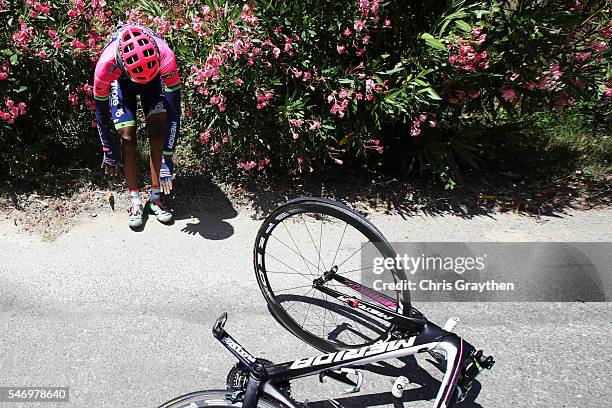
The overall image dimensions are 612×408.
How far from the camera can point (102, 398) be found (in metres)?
2.87

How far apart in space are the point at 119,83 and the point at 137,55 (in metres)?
0.46

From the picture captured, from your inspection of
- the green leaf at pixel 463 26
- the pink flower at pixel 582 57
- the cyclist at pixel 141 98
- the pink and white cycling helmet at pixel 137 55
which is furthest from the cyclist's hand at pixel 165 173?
the pink flower at pixel 582 57

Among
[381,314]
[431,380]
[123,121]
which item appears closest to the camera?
[381,314]

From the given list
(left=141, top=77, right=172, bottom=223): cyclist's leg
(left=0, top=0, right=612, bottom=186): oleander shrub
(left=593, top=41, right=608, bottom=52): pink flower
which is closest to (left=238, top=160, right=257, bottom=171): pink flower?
(left=0, top=0, right=612, bottom=186): oleander shrub

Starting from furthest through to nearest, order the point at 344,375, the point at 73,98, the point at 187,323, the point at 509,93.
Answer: the point at 73,98, the point at 509,93, the point at 187,323, the point at 344,375

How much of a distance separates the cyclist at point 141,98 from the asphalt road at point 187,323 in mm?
382

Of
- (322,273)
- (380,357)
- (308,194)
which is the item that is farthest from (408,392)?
(308,194)

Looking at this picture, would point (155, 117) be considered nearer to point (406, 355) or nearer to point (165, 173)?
point (165, 173)

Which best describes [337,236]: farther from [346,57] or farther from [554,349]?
[554,349]

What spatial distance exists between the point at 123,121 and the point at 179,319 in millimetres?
1670

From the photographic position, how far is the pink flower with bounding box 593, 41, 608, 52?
429cm

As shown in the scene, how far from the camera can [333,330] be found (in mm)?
3434

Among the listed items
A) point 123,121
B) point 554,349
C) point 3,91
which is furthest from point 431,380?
point 3,91

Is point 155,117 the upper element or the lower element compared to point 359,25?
lower
